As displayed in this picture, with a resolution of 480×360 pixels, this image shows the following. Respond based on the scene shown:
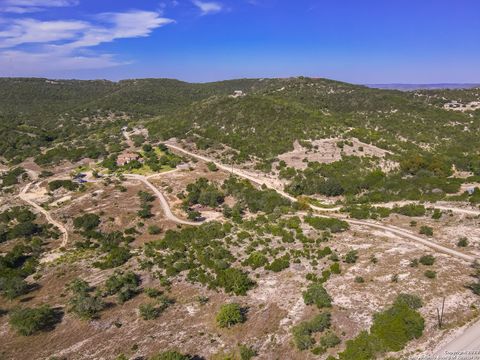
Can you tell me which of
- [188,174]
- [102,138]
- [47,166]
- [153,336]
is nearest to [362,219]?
[153,336]

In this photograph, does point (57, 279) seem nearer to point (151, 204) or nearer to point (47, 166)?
point (151, 204)

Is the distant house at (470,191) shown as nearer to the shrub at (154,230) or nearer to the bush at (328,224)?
the bush at (328,224)

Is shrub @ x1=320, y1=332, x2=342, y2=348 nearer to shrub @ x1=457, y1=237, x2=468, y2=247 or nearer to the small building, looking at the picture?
shrub @ x1=457, y1=237, x2=468, y2=247

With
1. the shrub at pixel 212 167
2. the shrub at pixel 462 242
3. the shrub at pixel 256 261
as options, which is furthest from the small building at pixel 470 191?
the shrub at pixel 212 167

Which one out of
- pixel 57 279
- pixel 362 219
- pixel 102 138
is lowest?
pixel 57 279

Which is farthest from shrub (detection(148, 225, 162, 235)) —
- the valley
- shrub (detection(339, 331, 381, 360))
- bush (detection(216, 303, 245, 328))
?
shrub (detection(339, 331, 381, 360))
